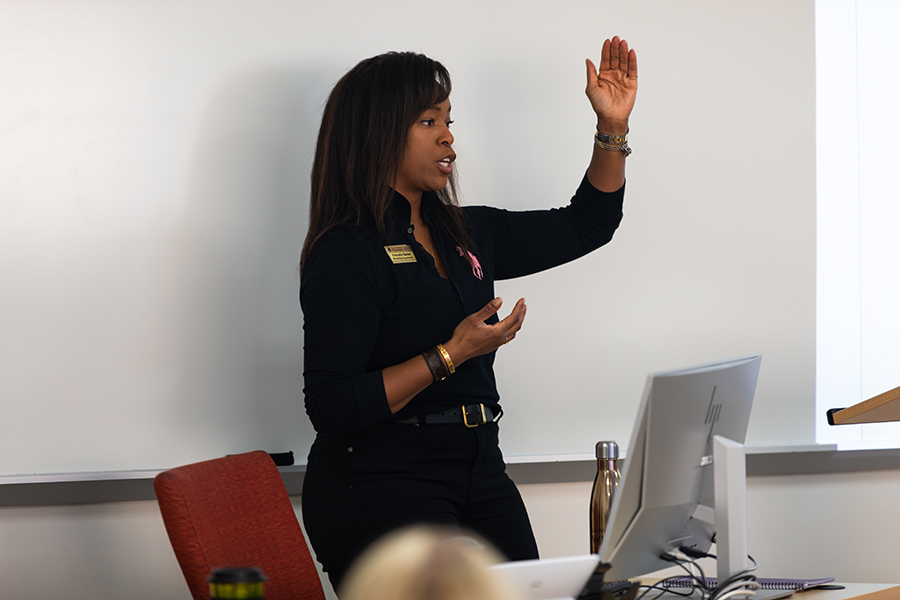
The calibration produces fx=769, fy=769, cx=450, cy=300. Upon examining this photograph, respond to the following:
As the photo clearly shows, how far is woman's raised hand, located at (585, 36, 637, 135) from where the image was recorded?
6.29 ft

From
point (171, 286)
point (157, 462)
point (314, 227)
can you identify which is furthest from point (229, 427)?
point (314, 227)

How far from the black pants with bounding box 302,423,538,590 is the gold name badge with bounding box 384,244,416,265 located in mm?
345

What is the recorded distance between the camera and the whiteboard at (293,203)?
6.80ft

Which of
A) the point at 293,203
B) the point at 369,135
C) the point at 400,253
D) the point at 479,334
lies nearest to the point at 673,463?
the point at 479,334

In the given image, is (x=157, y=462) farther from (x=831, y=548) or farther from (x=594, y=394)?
(x=831, y=548)

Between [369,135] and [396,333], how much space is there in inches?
17.6

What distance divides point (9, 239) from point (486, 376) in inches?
53.6

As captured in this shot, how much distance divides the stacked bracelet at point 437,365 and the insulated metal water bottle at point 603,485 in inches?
13.4

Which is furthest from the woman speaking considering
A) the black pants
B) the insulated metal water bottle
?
the insulated metal water bottle

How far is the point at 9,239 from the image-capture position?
2068 mm

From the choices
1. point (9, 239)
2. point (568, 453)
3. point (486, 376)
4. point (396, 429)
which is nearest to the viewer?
point (396, 429)

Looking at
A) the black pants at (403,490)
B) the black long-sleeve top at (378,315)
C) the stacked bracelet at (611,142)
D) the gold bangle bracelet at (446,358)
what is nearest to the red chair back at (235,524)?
the black pants at (403,490)

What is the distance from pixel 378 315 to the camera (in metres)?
1.55

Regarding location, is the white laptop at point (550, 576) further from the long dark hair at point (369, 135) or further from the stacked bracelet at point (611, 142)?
the stacked bracelet at point (611, 142)
